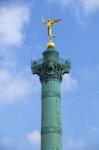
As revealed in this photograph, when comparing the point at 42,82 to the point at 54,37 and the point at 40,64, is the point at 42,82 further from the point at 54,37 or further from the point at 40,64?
the point at 54,37

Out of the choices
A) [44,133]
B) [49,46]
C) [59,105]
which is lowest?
[44,133]

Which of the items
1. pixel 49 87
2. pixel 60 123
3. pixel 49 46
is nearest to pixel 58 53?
pixel 49 46

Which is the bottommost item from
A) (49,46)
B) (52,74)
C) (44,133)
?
(44,133)

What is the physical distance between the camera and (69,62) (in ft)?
228

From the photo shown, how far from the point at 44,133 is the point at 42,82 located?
798 centimetres

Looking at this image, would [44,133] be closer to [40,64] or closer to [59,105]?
[59,105]

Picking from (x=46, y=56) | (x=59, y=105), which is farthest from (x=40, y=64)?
(x=59, y=105)

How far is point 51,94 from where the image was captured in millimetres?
65875

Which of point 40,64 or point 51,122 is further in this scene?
point 40,64

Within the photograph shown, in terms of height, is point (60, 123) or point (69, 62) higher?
point (69, 62)

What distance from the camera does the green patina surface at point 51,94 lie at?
63469mm

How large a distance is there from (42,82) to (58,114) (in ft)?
18.6

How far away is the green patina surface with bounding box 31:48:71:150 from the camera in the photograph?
63469mm

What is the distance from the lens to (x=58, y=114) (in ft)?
213
